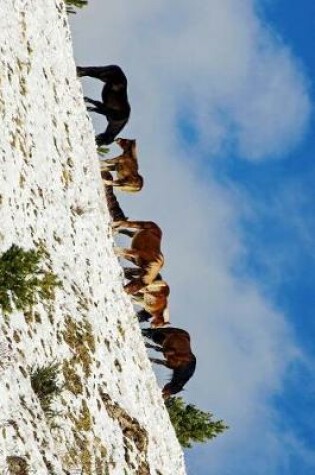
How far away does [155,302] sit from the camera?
120 feet

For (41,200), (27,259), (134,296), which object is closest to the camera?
(27,259)

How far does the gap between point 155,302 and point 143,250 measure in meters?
1.85

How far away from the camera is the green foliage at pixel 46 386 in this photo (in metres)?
19.5

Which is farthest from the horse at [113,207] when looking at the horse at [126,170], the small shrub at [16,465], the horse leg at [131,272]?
the small shrub at [16,465]

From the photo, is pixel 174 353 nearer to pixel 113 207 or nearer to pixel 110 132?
pixel 113 207

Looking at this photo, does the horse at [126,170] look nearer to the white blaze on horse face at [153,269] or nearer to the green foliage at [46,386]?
the white blaze on horse face at [153,269]

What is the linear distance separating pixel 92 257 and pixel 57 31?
11.0m

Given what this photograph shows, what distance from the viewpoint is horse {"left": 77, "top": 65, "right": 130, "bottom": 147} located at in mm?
40031

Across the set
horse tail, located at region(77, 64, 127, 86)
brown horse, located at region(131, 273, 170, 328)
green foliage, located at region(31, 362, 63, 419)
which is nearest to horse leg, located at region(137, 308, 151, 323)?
brown horse, located at region(131, 273, 170, 328)

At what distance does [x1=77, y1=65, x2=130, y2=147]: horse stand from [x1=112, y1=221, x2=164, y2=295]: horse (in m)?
5.23

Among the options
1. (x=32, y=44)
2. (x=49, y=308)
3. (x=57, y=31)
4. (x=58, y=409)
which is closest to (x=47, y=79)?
(x=32, y=44)

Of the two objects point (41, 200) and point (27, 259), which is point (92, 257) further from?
point (27, 259)

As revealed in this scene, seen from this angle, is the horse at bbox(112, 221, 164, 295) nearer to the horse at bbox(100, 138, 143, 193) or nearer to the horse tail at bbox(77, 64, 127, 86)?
the horse at bbox(100, 138, 143, 193)

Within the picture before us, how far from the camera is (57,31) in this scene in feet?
121
